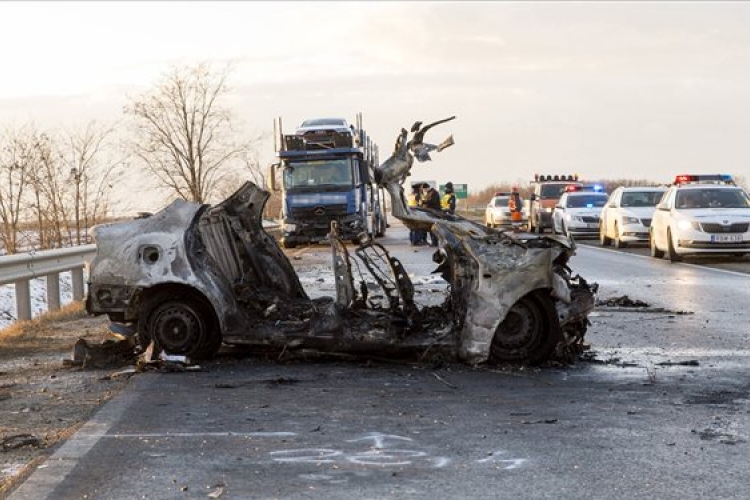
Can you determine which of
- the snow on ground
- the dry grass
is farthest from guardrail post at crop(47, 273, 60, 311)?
the snow on ground

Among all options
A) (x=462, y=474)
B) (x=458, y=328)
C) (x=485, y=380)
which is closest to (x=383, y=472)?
(x=462, y=474)

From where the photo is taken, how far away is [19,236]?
24609mm

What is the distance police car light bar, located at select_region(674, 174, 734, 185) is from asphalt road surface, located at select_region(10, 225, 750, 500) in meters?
17.6

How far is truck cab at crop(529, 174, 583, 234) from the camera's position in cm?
4700

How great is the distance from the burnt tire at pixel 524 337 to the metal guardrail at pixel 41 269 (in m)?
5.25

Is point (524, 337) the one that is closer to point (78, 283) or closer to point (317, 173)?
point (78, 283)

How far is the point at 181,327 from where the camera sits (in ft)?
32.5

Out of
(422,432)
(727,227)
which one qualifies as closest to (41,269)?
(422,432)

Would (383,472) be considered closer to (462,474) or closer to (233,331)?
(462,474)

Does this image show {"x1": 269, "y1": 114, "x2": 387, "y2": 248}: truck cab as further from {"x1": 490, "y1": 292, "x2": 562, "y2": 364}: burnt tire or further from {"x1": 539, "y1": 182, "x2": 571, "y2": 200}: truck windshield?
{"x1": 490, "y1": 292, "x2": 562, "y2": 364}: burnt tire

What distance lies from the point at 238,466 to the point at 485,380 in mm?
3223

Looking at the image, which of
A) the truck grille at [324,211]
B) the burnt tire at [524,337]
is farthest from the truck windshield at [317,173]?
the burnt tire at [524,337]

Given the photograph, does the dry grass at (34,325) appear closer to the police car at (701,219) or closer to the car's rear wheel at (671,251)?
the police car at (701,219)

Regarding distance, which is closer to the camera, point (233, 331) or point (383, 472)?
point (383, 472)
